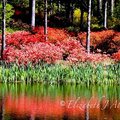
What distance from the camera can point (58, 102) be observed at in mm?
22797

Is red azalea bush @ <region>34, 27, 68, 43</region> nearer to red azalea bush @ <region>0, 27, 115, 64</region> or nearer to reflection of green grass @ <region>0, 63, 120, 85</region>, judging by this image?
red azalea bush @ <region>0, 27, 115, 64</region>

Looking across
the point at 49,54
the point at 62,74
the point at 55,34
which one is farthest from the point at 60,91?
the point at 55,34

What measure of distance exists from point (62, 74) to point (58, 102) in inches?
293

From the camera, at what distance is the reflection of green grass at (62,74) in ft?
98.4

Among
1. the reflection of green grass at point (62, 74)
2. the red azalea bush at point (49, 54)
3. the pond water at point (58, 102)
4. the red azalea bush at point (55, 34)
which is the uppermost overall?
the red azalea bush at point (55, 34)

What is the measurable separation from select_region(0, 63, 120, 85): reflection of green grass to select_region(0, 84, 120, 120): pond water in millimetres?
874

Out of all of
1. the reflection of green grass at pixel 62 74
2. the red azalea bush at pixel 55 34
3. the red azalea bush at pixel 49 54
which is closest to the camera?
the reflection of green grass at pixel 62 74

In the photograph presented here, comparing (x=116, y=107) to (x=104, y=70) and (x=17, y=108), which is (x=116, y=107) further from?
(x=104, y=70)

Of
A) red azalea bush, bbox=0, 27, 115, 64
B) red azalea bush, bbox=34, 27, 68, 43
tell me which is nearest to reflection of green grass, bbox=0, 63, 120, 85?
red azalea bush, bbox=0, 27, 115, 64

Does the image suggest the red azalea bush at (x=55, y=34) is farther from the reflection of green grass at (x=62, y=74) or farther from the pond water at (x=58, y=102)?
the pond water at (x=58, y=102)

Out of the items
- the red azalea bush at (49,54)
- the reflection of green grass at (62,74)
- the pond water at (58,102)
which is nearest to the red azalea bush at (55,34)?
the red azalea bush at (49,54)

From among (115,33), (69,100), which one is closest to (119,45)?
(115,33)

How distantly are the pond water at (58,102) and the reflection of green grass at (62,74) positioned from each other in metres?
0.87

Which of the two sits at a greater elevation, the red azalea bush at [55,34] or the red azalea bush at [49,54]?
the red azalea bush at [55,34]
